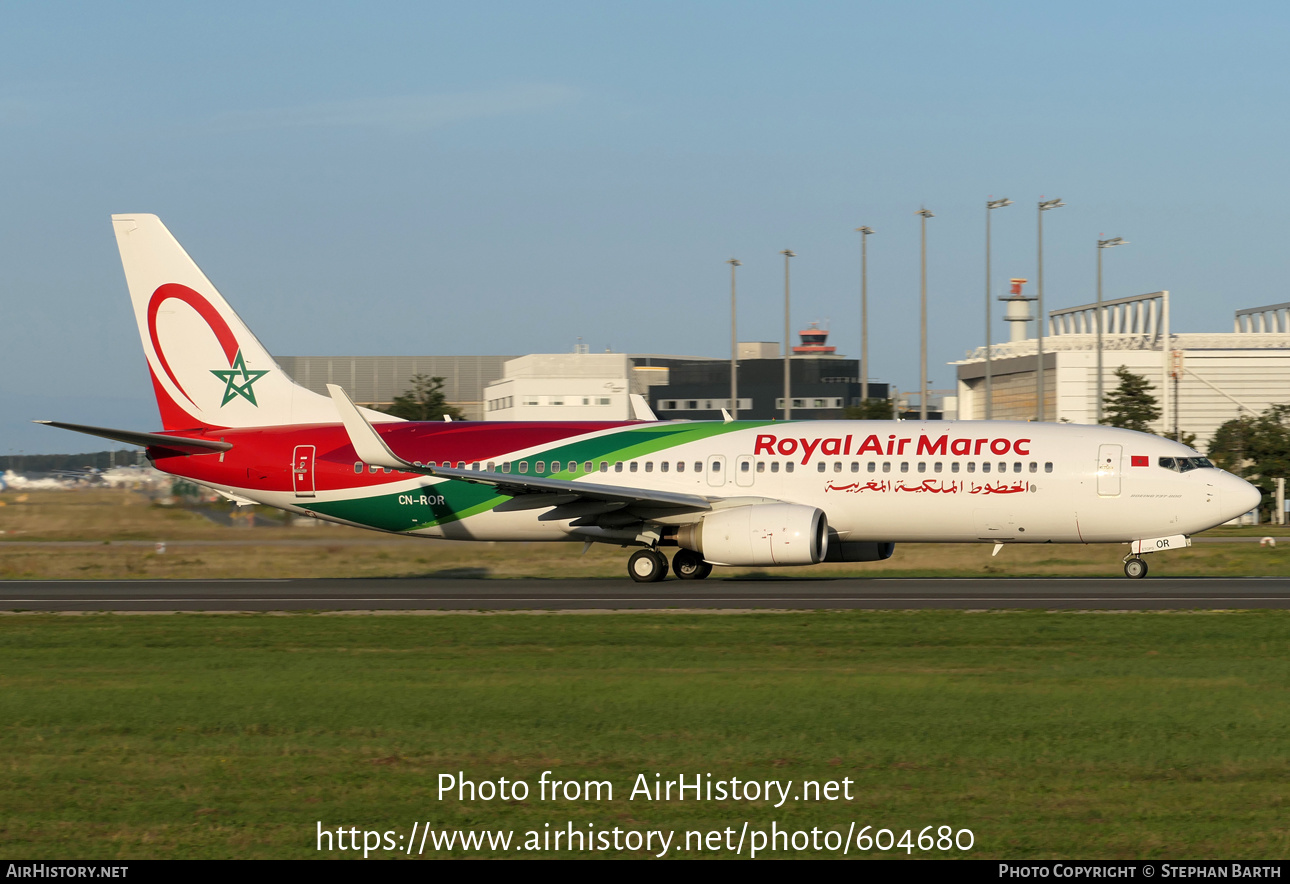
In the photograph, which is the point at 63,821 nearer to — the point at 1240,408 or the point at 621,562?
the point at 621,562

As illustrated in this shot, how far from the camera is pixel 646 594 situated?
26094mm

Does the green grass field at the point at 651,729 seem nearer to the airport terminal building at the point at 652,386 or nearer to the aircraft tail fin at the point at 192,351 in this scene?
the aircraft tail fin at the point at 192,351

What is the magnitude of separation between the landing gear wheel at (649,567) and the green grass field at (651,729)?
10328 millimetres

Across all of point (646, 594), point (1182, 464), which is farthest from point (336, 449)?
point (1182, 464)

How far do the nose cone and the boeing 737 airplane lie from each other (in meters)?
0.05

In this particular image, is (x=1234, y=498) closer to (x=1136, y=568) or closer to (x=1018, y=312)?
(x=1136, y=568)

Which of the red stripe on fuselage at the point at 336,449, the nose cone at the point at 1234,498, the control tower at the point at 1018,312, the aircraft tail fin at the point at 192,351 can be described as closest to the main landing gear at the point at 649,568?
the red stripe on fuselage at the point at 336,449

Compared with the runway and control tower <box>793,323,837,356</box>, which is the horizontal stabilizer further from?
control tower <box>793,323,837,356</box>

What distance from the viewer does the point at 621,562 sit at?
37469mm

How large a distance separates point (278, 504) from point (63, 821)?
2417 cm

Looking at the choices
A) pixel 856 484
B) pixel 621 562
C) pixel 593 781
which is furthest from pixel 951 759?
pixel 621 562

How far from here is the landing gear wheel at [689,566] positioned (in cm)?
3067

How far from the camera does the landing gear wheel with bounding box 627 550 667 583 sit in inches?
1171

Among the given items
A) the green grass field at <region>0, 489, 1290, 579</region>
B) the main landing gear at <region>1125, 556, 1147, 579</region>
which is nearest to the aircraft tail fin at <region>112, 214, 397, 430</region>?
the green grass field at <region>0, 489, 1290, 579</region>
